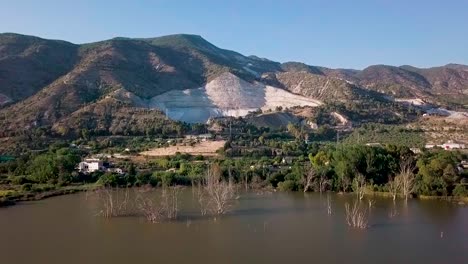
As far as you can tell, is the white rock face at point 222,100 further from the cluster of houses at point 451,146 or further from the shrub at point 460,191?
the shrub at point 460,191

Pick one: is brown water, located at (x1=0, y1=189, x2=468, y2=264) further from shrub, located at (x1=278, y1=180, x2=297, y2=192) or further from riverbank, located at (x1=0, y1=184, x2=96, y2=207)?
shrub, located at (x1=278, y1=180, x2=297, y2=192)

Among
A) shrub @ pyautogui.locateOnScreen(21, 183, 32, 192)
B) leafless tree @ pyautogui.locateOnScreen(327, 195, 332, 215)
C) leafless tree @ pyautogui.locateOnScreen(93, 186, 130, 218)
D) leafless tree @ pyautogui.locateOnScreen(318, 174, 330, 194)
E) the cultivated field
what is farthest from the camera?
the cultivated field

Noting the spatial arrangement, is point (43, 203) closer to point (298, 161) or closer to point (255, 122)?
point (298, 161)

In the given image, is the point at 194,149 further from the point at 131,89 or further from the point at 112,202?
the point at 131,89

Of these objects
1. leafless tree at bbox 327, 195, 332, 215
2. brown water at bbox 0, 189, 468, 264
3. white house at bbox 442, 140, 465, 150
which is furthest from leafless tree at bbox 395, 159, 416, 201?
white house at bbox 442, 140, 465, 150

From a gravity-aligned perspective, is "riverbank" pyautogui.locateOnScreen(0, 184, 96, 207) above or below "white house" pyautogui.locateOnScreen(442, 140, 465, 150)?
below

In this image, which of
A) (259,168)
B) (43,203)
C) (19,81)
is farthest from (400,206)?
(19,81)
